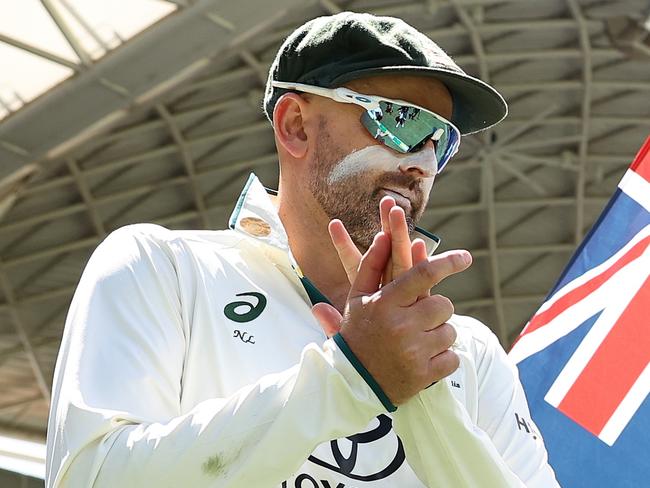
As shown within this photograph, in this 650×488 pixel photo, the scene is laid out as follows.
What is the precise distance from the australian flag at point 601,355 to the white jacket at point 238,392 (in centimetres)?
92

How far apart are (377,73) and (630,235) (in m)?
1.71

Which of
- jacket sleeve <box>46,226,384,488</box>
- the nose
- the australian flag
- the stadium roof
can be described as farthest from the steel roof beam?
jacket sleeve <box>46,226,384,488</box>

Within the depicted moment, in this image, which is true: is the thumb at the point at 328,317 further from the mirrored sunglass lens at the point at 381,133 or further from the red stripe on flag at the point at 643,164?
the red stripe on flag at the point at 643,164

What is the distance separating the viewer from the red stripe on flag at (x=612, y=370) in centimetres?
364

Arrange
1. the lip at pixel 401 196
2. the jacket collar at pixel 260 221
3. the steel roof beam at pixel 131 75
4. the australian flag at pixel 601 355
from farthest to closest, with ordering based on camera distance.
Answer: the steel roof beam at pixel 131 75 < the australian flag at pixel 601 355 < the jacket collar at pixel 260 221 < the lip at pixel 401 196

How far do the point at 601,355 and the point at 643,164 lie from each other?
788 millimetres

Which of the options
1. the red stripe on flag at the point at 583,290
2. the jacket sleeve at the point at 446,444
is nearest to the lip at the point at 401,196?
the jacket sleeve at the point at 446,444

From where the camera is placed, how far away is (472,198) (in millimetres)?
26516

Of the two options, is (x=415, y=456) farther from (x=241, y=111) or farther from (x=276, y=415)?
(x=241, y=111)

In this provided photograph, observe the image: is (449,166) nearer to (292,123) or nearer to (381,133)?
(292,123)

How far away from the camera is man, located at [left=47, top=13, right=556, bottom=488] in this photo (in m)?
1.95

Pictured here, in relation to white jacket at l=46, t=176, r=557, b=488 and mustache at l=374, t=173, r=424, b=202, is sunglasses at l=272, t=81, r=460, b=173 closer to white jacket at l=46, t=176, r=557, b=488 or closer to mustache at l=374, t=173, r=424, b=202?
mustache at l=374, t=173, r=424, b=202

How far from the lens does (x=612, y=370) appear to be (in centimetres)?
370

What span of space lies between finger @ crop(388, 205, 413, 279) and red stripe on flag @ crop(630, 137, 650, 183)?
2.30 m
